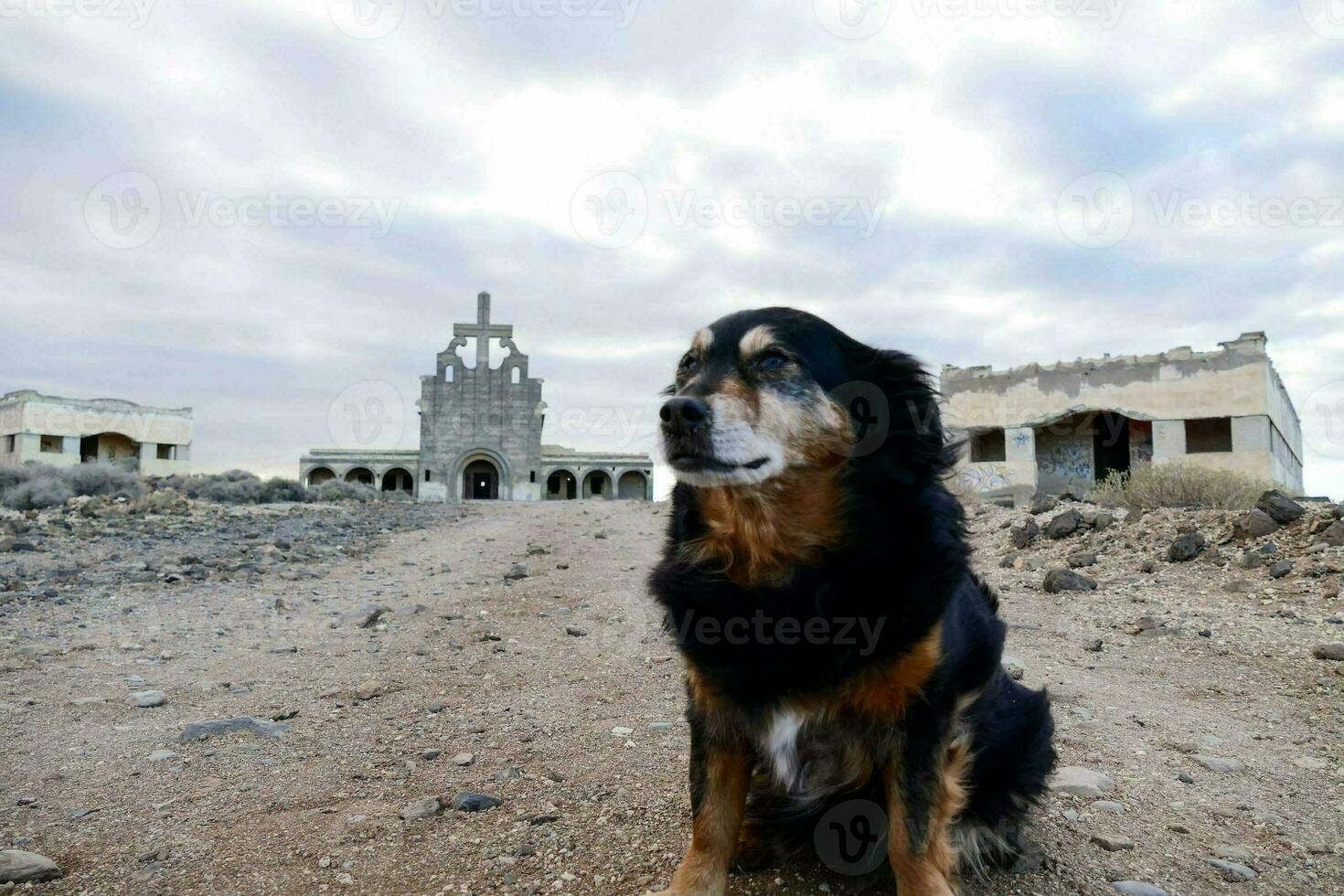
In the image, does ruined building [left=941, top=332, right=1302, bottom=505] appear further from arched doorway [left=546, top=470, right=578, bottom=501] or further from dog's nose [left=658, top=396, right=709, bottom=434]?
arched doorway [left=546, top=470, right=578, bottom=501]

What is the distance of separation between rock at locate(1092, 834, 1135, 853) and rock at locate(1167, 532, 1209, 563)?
5.95m

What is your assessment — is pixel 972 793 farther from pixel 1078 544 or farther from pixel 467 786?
pixel 1078 544

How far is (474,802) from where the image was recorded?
283 cm

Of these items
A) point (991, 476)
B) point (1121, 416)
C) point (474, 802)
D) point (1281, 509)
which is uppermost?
point (1121, 416)

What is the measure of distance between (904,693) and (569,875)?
121cm

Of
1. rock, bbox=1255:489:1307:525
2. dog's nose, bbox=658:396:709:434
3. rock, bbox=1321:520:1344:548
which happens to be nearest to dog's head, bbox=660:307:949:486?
dog's nose, bbox=658:396:709:434

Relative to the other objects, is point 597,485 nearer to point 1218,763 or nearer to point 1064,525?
point 1064,525

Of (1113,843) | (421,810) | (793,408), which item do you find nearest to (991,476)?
(1113,843)

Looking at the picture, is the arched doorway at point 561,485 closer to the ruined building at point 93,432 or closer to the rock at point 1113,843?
the ruined building at point 93,432

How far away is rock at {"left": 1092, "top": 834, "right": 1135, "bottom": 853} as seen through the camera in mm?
2613

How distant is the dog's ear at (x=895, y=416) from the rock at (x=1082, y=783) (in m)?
1.53

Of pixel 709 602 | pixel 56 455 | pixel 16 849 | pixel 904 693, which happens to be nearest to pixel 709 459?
pixel 709 602

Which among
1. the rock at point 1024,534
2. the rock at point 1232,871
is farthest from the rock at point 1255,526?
the rock at point 1232,871

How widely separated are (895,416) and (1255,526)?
7146mm
